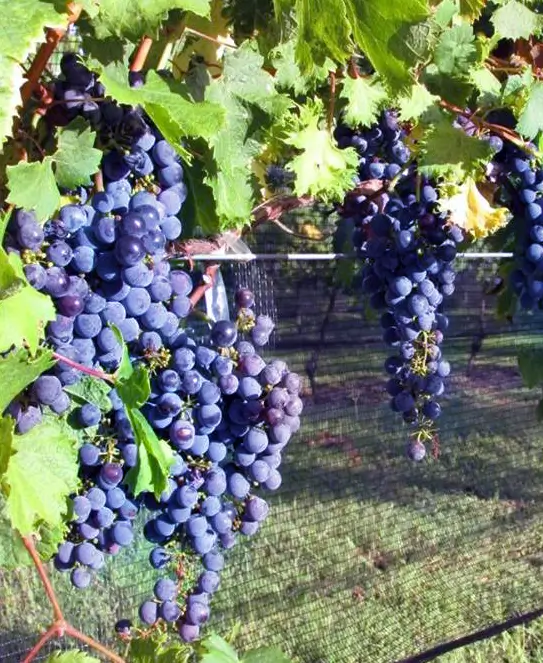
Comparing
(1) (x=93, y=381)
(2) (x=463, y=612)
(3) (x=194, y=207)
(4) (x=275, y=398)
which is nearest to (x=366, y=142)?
(3) (x=194, y=207)

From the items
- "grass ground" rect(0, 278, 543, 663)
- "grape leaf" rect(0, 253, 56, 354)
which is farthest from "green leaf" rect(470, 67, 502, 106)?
"grass ground" rect(0, 278, 543, 663)

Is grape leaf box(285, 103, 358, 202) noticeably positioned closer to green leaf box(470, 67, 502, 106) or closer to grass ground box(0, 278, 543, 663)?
green leaf box(470, 67, 502, 106)

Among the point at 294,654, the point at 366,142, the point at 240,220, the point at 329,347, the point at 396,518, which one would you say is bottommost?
the point at 294,654

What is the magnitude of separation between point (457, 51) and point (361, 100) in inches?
6.8

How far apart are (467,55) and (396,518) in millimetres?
2272

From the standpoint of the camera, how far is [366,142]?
4.68 ft

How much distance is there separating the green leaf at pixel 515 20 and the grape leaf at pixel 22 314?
2.79 ft

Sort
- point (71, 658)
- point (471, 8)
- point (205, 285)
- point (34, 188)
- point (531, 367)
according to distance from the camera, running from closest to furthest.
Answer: point (34, 188), point (71, 658), point (205, 285), point (471, 8), point (531, 367)

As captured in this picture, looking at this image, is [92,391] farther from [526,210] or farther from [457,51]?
[526,210]

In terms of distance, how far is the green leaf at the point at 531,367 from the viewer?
1.94m

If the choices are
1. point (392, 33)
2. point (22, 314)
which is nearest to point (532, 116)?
point (392, 33)

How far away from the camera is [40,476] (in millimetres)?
797

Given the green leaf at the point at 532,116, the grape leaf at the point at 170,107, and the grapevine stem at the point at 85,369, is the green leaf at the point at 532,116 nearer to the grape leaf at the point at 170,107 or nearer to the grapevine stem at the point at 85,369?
the grape leaf at the point at 170,107

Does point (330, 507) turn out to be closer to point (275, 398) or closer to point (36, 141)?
point (275, 398)
